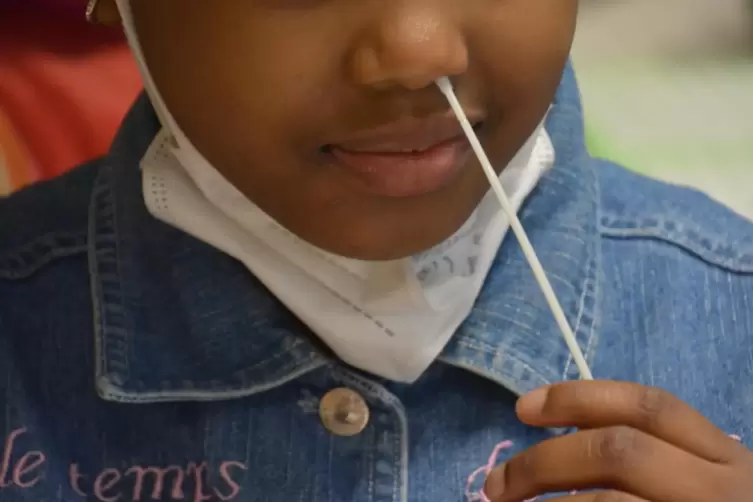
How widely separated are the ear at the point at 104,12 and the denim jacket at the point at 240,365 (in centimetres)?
8

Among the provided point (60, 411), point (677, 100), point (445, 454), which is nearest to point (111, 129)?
point (60, 411)

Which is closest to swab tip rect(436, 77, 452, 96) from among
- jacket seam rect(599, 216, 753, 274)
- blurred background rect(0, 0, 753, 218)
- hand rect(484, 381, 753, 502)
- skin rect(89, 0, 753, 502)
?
skin rect(89, 0, 753, 502)

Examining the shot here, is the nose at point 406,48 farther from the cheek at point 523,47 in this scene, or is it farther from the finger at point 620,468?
the finger at point 620,468

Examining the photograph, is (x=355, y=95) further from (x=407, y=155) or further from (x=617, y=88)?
(x=617, y=88)

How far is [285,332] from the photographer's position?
62 cm

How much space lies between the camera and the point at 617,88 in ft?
3.10

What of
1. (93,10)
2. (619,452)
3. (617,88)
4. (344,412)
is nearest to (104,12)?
(93,10)

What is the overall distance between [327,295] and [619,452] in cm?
26

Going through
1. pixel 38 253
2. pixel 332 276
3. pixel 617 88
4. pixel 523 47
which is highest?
pixel 617 88

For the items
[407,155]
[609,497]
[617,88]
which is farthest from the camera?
[617,88]

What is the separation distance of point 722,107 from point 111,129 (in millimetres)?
566

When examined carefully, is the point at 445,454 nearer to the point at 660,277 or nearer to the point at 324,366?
the point at 324,366

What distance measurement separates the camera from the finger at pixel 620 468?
0.41m

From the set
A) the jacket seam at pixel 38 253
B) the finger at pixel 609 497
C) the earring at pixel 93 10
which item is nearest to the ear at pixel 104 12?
the earring at pixel 93 10
